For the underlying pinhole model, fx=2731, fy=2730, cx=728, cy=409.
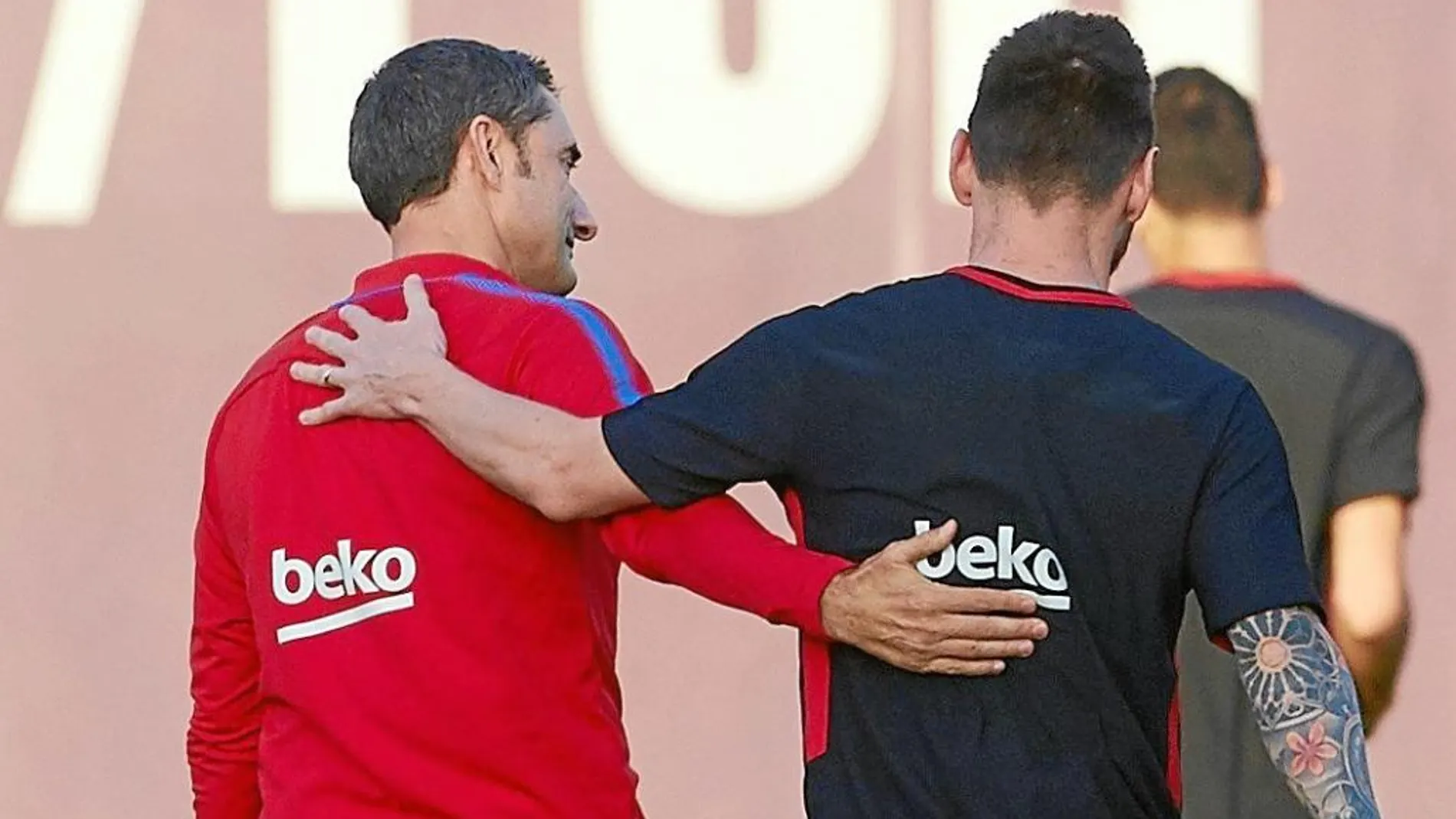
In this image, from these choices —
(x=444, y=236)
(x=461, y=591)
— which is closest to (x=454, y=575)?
(x=461, y=591)

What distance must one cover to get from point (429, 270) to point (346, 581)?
0.32 meters

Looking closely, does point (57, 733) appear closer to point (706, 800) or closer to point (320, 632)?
point (706, 800)

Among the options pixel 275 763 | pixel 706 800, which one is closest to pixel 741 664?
pixel 706 800

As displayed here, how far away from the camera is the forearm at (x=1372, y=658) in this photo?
3551 mm

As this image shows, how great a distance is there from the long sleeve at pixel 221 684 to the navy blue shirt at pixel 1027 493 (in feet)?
1.88

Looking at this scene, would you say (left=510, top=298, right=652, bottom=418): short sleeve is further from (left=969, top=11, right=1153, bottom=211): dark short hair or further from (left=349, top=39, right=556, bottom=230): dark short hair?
(left=969, top=11, right=1153, bottom=211): dark short hair

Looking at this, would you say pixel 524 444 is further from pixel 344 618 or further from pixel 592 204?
pixel 592 204

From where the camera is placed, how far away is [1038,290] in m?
2.40

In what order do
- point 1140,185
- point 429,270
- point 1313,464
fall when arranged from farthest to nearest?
1. point 1313,464
2. point 429,270
3. point 1140,185

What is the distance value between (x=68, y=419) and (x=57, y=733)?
566 millimetres

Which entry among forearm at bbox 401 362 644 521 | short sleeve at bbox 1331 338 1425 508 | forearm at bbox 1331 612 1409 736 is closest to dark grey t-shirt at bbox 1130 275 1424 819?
short sleeve at bbox 1331 338 1425 508

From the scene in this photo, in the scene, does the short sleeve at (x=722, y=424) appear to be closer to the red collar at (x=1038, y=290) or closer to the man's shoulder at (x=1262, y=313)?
the red collar at (x=1038, y=290)

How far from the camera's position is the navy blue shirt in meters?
A: 2.35

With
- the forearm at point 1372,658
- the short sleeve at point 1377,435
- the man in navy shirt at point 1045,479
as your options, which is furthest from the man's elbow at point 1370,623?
the man in navy shirt at point 1045,479
